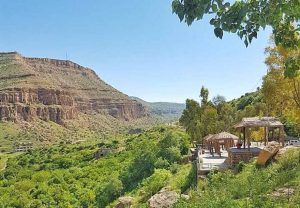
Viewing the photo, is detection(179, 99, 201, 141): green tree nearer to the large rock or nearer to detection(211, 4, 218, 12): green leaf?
the large rock

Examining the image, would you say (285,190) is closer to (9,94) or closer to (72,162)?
(72,162)

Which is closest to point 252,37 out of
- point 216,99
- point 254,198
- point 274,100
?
point 254,198

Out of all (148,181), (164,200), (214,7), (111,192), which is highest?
(214,7)

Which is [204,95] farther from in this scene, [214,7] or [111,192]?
[214,7]

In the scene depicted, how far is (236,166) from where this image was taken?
20438 mm

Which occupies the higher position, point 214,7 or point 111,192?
point 214,7

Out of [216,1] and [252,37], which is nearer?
[216,1]

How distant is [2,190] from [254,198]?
5555 centimetres

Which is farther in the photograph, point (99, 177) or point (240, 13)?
point (99, 177)

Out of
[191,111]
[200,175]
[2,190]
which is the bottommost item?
[2,190]

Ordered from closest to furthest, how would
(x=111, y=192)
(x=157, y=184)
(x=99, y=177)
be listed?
(x=157, y=184) < (x=111, y=192) < (x=99, y=177)

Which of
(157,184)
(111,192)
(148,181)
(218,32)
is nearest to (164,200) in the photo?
→ (157,184)

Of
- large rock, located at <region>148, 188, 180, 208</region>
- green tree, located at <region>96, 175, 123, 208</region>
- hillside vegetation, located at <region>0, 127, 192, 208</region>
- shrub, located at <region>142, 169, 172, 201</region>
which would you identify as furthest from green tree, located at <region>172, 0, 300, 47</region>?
green tree, located at <region>96, 175, 123, 208</region>

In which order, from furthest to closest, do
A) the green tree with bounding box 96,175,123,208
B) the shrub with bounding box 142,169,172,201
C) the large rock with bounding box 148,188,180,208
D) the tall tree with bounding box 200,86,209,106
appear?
1. the tall tree with bounding box 200,86,209,106
2. the green tree with bounding box 96,175,123,208
3. the shrub with bounding box 142,169,172,201
4. the large rock with bounding box 148,188,180,208
